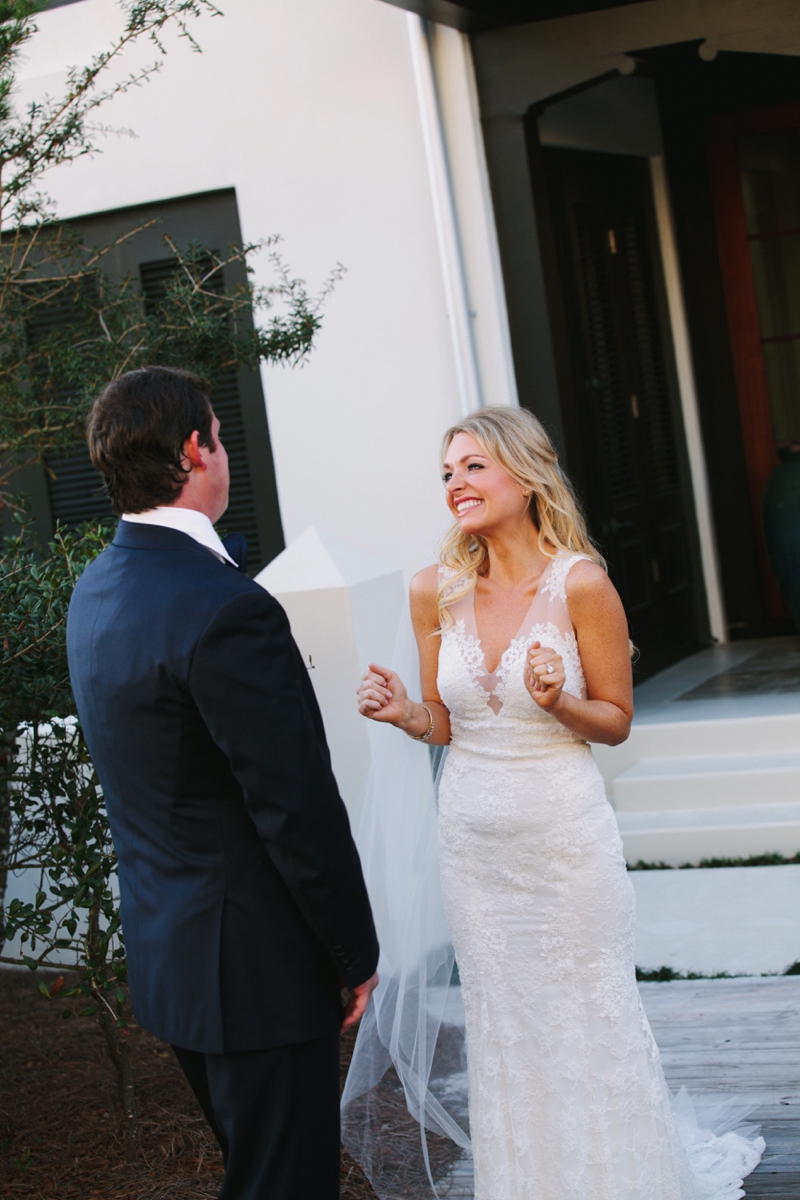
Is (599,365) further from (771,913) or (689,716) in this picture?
(771,913)

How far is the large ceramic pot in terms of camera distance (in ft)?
23.3

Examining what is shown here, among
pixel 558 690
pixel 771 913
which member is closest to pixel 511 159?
pixel 771 913

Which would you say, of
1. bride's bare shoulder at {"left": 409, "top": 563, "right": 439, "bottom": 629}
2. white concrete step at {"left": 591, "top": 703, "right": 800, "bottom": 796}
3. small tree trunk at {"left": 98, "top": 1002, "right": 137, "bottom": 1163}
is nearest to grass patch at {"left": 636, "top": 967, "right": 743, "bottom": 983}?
white concrete step at {"left": 591, "top": 703, "right": 800, "bottom": 796}

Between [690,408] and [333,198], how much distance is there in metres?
3.00

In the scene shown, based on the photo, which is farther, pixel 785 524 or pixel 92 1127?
pixel 785 524

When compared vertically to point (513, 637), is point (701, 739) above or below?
below

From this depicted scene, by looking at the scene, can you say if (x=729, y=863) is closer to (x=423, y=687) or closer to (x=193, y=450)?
(x=423, y=687)

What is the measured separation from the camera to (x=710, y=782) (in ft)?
18.4

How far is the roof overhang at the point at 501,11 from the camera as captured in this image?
18.1 ft

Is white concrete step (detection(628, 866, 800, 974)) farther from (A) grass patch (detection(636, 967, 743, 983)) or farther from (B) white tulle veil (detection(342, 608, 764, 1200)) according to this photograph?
(B) white tulle veil (detection(342, 608, 764, 1200))

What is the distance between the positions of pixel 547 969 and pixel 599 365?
4809 millimetres

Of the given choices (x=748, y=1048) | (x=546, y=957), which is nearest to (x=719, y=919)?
(x=748, y=1048)

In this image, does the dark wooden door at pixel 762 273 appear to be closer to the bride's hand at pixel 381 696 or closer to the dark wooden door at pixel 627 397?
the dark wooden door at pixel 627 397

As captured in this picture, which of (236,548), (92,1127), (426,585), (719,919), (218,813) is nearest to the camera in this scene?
(218,813)
